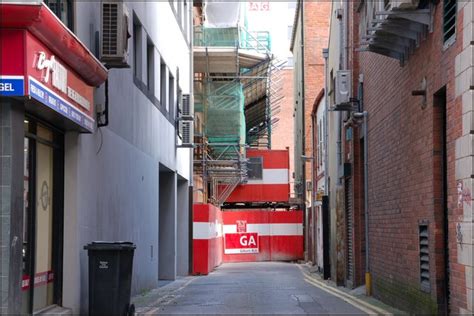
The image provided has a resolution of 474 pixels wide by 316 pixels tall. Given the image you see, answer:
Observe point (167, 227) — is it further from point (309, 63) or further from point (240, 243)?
point (309, 63)

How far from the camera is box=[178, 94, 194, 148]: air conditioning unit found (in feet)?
85.1

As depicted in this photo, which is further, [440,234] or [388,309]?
[388,309]

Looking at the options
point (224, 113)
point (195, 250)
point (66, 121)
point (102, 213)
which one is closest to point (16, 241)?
point (66, 121)

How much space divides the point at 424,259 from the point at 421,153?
1.58m

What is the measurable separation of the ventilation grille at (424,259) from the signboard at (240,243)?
28.5 meters

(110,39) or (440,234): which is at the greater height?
(110,39)

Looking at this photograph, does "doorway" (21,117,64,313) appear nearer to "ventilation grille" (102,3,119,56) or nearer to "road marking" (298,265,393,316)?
"ventilation grille" (102,3,119,56)

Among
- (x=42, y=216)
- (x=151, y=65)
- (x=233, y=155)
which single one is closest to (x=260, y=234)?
(x=233, y=155)

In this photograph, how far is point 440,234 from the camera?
1043 centimetres

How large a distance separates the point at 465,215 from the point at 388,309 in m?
5.23

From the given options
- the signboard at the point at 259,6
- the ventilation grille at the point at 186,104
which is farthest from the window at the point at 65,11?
the signboard at the point at 259,6

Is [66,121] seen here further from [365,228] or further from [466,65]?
[365,228]

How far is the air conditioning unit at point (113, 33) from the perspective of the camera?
1275 cm

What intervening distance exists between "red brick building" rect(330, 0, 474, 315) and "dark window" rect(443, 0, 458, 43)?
0.01 m
